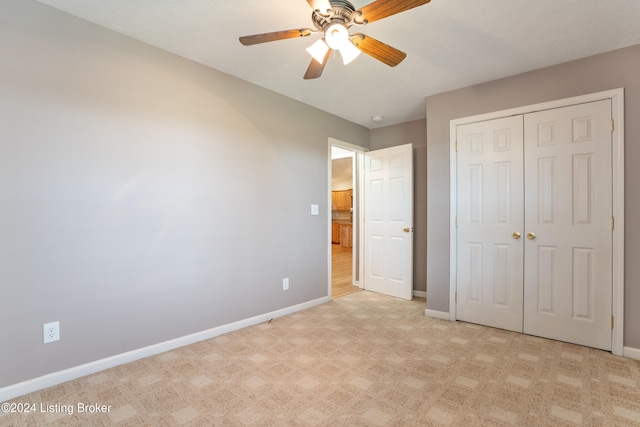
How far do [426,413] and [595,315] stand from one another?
1.94m

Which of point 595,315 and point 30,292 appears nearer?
point 30,292

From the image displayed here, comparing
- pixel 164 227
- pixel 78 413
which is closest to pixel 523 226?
pixel 164 227

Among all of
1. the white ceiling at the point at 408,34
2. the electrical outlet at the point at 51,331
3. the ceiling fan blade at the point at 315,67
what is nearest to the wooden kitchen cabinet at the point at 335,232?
the white ceiling at the point at 408,34

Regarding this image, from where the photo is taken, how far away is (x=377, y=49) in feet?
6.20

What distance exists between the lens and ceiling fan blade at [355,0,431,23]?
150cm

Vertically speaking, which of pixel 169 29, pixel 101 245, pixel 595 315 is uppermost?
pixel 169 29

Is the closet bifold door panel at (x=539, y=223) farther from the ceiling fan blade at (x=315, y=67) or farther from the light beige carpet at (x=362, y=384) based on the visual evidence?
the ceiling fan blade at (x=315, y=67)

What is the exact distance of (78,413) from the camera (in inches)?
69.4

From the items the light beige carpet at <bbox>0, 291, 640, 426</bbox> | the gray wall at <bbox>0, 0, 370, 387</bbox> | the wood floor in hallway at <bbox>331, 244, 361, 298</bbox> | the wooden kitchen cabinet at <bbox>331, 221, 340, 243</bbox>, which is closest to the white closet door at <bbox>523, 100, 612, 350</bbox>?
the light beige carpet at <bbox>0, 291, 640, 426</bbox>

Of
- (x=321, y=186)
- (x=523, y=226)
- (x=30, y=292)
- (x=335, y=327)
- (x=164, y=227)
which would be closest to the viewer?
(x=30, y=292)

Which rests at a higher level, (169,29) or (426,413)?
(169,29)

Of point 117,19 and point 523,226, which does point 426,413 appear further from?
point 117,19

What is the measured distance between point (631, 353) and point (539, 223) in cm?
118

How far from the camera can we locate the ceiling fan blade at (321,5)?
1564mm
